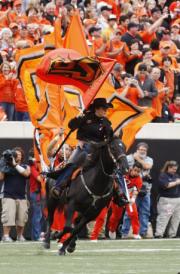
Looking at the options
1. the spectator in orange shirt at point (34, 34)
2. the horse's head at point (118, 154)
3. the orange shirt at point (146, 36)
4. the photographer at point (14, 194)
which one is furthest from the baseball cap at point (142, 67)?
the horse's head at point (118, 154)

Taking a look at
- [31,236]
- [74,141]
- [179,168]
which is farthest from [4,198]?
[179,168]

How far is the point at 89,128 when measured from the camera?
56.0 ft

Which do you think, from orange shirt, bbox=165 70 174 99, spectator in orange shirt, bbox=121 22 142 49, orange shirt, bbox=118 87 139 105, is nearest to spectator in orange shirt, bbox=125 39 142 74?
spectator in orange shirt, bbox=121 22 142 49

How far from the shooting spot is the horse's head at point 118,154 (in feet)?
53.5

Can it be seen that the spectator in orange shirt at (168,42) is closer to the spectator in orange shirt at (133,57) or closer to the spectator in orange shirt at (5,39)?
the spectator in orange shirt at (133,57)

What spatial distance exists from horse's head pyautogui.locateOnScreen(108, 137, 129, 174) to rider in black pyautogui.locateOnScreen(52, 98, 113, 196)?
10.7 inches

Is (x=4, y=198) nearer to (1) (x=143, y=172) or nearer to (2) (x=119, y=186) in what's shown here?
(1) (x=143, y=172)

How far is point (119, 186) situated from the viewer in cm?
1758

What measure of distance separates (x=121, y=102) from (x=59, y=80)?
138 centimetres

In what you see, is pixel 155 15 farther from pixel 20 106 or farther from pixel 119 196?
pixel 119 196

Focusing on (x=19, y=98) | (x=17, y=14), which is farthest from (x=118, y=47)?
(x=19, y=98)

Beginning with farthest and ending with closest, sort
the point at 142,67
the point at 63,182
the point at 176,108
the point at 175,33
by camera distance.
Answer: the point at 175,33 < the point at 176,108 < the point at 142,67 < the point at 63,182

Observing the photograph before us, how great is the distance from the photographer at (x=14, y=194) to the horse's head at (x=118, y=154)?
5889 mm

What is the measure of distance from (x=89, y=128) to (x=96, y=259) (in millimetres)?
2017
